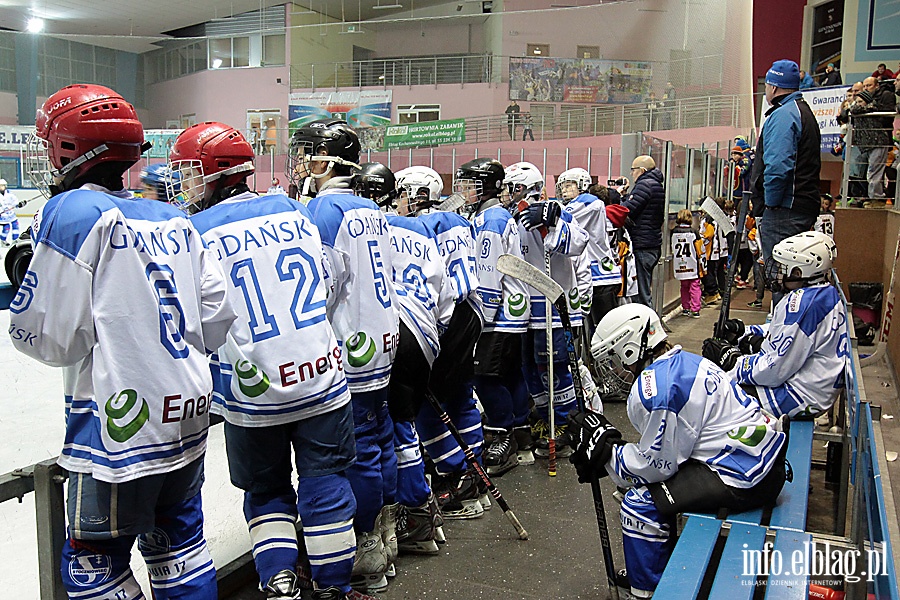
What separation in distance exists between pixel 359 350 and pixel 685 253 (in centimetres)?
744

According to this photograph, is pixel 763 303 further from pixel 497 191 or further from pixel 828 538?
pixel 828 538

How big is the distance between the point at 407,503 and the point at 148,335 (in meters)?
1.70

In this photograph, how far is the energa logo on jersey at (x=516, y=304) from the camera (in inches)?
186

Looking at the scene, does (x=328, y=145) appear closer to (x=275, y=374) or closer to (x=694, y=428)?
(x=275, y=374)

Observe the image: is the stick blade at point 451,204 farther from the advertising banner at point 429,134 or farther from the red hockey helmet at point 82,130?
the advertising banner at point 429,134

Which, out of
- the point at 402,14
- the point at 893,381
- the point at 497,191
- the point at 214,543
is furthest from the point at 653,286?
the point at 402,14

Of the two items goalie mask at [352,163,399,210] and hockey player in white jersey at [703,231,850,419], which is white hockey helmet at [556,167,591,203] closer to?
hockey player in white jersey at [703,231,850,419]

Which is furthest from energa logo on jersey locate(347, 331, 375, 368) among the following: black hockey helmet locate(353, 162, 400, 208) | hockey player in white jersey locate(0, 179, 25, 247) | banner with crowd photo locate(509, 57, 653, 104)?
banner with crowd photo locate(509, 57, 653, 104)

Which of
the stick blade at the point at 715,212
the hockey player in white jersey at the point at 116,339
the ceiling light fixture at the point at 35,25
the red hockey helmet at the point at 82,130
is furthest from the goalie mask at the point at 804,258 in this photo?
the ceiling light fixture at the point at 35,25

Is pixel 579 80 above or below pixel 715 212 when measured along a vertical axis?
above

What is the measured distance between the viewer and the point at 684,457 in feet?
9.23

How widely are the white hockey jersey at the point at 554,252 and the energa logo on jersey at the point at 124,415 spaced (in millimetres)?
3093

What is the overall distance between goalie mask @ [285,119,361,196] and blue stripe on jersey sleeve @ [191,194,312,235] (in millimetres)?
558

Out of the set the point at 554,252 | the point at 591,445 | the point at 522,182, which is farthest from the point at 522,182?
the point at 591,445
